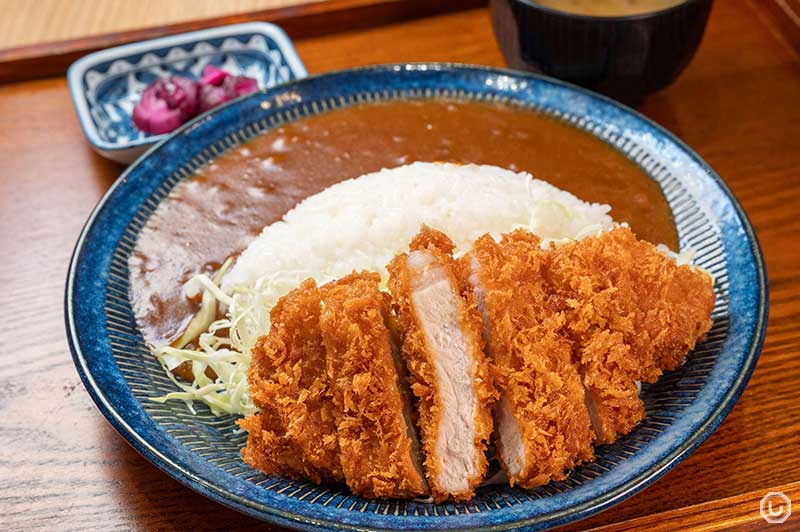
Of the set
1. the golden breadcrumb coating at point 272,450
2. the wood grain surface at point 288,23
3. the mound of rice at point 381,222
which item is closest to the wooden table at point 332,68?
the wood grain surface at point 288,23

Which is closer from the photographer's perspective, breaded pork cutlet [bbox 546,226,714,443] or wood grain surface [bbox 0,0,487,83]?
breaded pork cutlet [bbox 546,226,714,443]

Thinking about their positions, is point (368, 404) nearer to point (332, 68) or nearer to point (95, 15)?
point (332, 68)

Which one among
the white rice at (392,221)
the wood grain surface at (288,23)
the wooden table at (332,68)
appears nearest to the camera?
the wooden table at (332,68)

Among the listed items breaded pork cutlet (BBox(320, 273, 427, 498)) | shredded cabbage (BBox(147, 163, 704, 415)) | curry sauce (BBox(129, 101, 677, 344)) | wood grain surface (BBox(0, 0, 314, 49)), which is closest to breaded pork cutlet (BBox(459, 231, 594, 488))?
breaded pork cutlet (BBox(320, 273, 427, 498))

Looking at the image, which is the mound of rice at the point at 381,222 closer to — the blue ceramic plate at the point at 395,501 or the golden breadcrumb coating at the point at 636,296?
the blue ceramic plate at the point at 395,501

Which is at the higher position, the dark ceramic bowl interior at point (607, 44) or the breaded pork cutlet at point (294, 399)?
the dark ceramic bowl interior at point (607, 44)

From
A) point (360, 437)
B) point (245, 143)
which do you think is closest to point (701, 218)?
point (360, 437)

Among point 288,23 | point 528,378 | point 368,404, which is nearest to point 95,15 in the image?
point 288,23

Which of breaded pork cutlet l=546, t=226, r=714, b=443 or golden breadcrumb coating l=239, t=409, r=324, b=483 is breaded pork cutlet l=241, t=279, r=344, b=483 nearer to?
golden breadcrumb coating l=239, t=409, r=324, b=483

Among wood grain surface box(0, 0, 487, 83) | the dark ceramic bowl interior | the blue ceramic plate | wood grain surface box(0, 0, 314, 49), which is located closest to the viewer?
the blue ceramic plate
